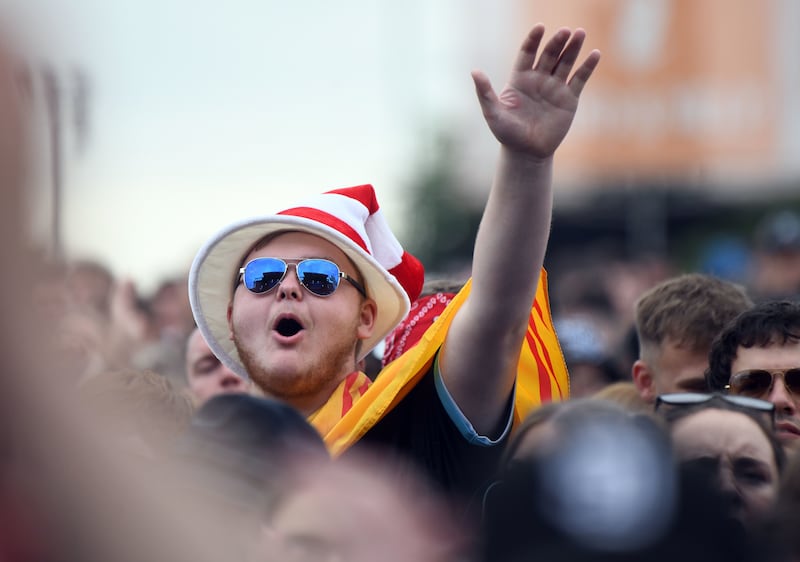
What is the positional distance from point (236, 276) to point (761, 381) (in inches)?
58.6

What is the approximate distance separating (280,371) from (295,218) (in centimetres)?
41

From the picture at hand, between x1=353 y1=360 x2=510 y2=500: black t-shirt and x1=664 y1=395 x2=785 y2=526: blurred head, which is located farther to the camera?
x1=353 y1=360 x2=510 y2=500: black t-shirt

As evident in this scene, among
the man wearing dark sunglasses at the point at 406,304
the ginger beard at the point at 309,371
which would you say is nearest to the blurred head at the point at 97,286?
the man wearing dark sunglasses at the point at 406,304

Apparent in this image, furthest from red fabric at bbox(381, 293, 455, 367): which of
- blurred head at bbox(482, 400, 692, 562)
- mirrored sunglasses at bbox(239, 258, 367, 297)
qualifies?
blurred head at bbox(482, 400, 692, 562)

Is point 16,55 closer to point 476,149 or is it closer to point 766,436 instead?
point 766,436

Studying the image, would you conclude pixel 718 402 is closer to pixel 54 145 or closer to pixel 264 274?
pixel 264 274

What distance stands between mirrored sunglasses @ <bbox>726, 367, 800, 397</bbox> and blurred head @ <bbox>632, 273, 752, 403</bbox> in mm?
510

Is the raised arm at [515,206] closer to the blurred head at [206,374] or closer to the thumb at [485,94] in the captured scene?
the thumb at [485,94]

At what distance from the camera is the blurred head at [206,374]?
4801mm

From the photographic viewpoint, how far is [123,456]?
1395 millimetres

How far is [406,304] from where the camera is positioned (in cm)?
368

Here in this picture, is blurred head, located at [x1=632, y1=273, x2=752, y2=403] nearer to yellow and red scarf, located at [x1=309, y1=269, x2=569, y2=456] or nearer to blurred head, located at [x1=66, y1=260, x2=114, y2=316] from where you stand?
yellow and red scarf, located at [x1=309, y1=269, x2=569, y2=456]

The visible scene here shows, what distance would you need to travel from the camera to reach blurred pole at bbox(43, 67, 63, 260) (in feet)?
4.11

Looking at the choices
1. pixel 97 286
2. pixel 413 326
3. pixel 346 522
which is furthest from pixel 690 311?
pixel 97 286
